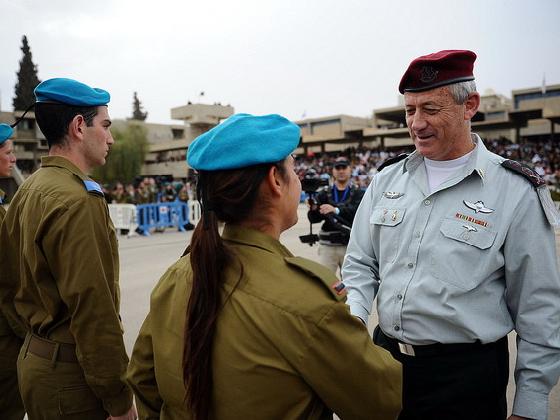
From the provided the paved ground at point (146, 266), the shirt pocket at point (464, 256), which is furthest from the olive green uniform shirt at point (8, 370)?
the shirt pocket at point (464, 256)

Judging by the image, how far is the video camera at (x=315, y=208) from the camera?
4668 millimetres

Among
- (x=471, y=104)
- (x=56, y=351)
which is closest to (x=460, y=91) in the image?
(x=471, y=104)

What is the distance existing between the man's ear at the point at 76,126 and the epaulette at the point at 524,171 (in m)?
1.93

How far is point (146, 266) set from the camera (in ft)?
26.4

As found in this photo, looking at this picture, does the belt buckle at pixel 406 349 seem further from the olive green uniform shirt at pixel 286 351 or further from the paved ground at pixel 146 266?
the paved ground at pixel 146 266

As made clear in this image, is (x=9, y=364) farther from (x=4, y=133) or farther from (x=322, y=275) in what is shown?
(x=322, y=275)

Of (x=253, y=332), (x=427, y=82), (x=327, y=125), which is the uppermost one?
(x=327, y=125)

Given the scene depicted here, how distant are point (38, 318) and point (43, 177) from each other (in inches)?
24.6

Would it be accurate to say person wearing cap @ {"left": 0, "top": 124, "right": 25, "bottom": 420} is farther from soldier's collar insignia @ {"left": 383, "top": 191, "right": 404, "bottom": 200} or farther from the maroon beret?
the maroon beret

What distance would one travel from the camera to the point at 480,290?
161 centimetres

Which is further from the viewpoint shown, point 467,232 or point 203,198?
point 467,232

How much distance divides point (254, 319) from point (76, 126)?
1526 millimetres

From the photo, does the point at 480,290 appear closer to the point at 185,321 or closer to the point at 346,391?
the point at 346,391

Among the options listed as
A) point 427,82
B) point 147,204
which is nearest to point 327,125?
point 147,204
